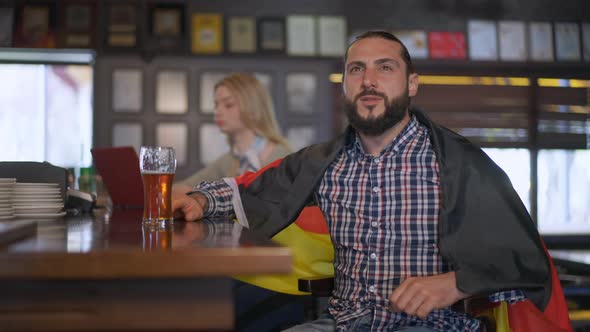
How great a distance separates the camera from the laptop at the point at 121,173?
221 cm

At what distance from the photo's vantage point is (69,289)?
36.0 inches

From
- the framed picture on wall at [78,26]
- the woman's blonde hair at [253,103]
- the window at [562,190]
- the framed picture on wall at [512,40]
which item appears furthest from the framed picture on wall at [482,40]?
the framed picture on wall at [78,26]

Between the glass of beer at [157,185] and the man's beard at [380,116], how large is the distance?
24.4 inches

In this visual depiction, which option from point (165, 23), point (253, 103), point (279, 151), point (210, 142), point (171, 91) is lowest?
point (279, 151)

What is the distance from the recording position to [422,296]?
1.48m

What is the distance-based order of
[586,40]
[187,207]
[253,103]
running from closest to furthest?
1. [187,207]
2. [253,103]
3. [586,40]

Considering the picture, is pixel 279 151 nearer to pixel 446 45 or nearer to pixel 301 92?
pixel 301 92

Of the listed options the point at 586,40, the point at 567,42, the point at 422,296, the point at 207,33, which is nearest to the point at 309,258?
the point at 422,296

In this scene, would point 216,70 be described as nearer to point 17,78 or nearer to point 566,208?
point 17,78

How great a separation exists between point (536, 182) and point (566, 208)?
0.39 metres

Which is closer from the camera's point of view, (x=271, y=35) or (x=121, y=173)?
(x=121, y=173)

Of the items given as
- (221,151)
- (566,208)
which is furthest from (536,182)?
(221,151)

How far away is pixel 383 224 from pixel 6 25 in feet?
13.2

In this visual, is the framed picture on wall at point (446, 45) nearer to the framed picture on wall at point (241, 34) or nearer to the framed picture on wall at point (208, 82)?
the framed picture on wall at point (241, 34)
